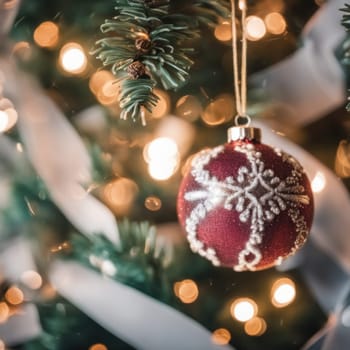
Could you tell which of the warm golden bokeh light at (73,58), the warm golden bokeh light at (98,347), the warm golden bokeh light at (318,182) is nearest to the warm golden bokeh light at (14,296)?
the warm golden bokeh light at (98,347)

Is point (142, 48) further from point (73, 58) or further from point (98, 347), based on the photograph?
point (98, 347)

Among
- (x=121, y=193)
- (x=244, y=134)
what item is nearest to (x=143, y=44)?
(x=244, y=134)

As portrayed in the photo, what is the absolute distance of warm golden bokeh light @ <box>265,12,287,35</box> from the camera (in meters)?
0.89

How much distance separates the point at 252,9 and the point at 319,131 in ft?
0.67

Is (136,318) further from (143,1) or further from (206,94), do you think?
(143,1)

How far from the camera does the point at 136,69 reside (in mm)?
702

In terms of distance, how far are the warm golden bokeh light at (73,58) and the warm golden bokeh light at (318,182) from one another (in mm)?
377

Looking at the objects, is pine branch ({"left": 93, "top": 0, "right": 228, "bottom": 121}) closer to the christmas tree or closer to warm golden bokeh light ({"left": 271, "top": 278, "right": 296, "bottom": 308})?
the christmas tree

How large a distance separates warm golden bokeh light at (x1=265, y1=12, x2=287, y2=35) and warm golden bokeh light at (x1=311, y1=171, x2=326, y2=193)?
0.22 meters

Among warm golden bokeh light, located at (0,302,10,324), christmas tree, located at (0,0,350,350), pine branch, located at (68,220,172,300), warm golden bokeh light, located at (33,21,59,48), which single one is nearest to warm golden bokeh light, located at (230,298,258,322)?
christmas tree, located at (0,0,350,350)

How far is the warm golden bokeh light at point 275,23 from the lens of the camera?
89 centimetres

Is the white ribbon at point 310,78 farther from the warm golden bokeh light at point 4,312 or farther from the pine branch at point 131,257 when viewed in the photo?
the warm golden bokeh light at point 4,312

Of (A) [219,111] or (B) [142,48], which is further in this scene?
(A) [219,111]

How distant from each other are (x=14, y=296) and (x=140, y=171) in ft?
0.86
